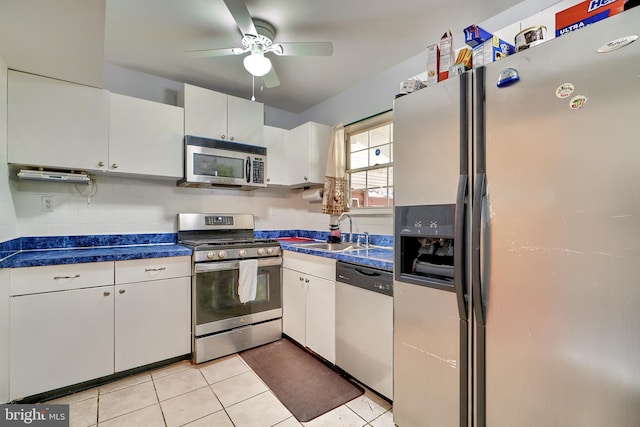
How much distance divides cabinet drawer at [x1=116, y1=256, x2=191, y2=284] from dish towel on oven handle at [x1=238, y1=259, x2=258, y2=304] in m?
0.43

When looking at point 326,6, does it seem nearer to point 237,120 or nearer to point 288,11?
point 288,11

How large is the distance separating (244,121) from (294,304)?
187 centimetres

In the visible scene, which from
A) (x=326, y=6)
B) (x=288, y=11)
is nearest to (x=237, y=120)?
(x=288, y=11)

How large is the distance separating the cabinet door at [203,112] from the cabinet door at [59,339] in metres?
1.50

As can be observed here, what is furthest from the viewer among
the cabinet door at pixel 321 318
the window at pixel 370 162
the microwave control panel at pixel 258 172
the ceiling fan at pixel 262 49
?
the microwave control panel at pixel 258 172

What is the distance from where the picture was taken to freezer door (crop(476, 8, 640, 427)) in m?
0.88

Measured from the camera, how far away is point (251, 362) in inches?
93.7

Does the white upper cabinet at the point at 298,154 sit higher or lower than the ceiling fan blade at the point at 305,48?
lower

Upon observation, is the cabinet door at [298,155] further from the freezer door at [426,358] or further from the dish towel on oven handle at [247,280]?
the freezer door at [426,358]

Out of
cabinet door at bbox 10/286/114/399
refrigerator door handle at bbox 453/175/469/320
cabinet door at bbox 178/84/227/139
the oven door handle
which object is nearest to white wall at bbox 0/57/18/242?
cabinet door at bbox 10/286/114/399

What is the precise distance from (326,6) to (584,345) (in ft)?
7.09

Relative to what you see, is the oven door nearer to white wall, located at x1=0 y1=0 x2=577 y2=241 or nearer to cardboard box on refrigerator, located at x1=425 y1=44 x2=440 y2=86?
white wall, located at x1=0 y1=0 x2=577 y2=241

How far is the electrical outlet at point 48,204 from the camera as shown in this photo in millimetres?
2268

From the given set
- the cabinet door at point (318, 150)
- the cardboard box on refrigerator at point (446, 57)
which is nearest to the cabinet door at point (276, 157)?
the cabinet door at point (318, 150)
